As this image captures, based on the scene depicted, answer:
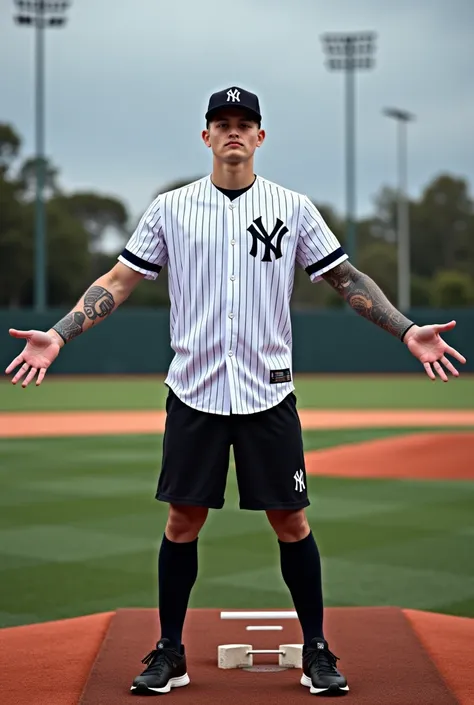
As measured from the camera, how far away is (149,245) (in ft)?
13.9

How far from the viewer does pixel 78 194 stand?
256 feet

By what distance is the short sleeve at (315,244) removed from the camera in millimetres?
4238

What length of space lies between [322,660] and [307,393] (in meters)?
22.7

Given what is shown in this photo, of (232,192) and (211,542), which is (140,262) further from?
(211,542)

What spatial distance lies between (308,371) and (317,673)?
30415mm

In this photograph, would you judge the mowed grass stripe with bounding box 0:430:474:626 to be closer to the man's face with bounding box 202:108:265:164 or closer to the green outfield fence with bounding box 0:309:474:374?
the man's face with bounding box 202:108:265:164

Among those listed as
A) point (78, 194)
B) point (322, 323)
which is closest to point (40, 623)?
point (322, 323)

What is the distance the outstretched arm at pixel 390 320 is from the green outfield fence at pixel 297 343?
27.9 meters

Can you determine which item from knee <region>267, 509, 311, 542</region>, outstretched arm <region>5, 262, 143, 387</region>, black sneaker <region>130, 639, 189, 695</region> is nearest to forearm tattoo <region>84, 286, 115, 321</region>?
outstretched arm <region>5, 262, 143, 387</region>

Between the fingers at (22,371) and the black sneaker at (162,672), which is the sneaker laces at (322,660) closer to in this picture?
the black sneaker at (162,672)

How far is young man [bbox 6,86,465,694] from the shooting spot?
13.2ft

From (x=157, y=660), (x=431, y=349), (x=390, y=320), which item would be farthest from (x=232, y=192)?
(x=157, y=660)

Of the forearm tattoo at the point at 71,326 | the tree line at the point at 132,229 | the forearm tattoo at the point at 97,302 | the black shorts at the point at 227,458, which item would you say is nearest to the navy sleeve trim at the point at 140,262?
the forearm tattoo at the point at 97,302

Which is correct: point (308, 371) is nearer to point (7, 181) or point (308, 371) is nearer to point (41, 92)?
point (41, 92)
